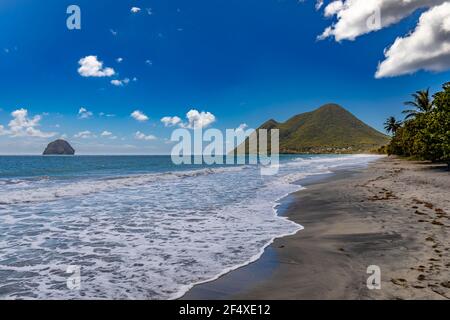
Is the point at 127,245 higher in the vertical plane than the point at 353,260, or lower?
lower

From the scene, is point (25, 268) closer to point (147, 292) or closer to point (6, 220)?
point (147, 292)

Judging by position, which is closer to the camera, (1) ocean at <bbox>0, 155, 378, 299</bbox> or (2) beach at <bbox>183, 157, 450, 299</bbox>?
(2) beach at <bbox>183, 157, 450, 299</bbox>

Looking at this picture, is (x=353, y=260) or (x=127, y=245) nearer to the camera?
(x=353, y=260)

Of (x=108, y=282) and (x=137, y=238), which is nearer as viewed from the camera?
(x=108, y=282)

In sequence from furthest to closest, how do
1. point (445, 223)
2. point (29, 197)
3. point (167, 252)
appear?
1. point (29, 197)
2. point (445, 223)
3. point (167, 252)

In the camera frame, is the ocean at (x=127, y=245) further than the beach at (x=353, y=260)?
Yes

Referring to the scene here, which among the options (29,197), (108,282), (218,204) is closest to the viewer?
(108,282)

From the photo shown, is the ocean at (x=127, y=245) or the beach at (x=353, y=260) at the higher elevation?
the beach at (x=353, y=260)

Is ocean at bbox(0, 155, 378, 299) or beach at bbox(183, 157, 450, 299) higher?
beach at bbox(183, 157, 450, 299)

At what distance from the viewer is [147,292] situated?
6.05 m

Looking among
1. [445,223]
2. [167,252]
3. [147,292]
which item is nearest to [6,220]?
[167,252]

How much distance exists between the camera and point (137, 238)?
10.2 metres

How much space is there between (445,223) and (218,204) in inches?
414
